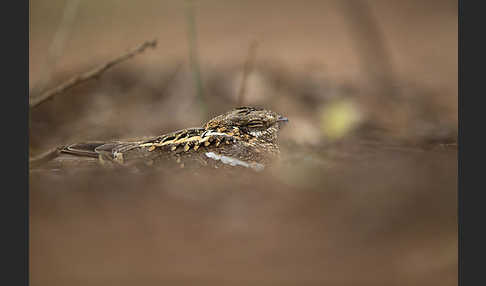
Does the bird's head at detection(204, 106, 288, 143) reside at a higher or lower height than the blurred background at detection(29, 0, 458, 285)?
higher

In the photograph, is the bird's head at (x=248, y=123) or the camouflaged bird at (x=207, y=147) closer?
the camouflaged bird at (x=207, y=147)

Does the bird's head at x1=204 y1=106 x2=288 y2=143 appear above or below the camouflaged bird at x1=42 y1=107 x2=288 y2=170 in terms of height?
above

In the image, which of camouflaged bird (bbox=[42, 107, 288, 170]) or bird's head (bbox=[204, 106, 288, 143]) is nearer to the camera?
camouflaged bird (bbox=[42, 107, 288, 170])

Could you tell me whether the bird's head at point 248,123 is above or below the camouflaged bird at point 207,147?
above

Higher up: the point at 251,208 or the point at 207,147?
the point at 207,147

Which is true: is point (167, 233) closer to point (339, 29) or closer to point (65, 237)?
point (65, 237)

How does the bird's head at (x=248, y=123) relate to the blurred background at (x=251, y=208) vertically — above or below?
above

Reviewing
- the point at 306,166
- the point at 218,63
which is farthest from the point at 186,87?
the point at 306,166

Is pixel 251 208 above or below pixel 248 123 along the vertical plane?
below
